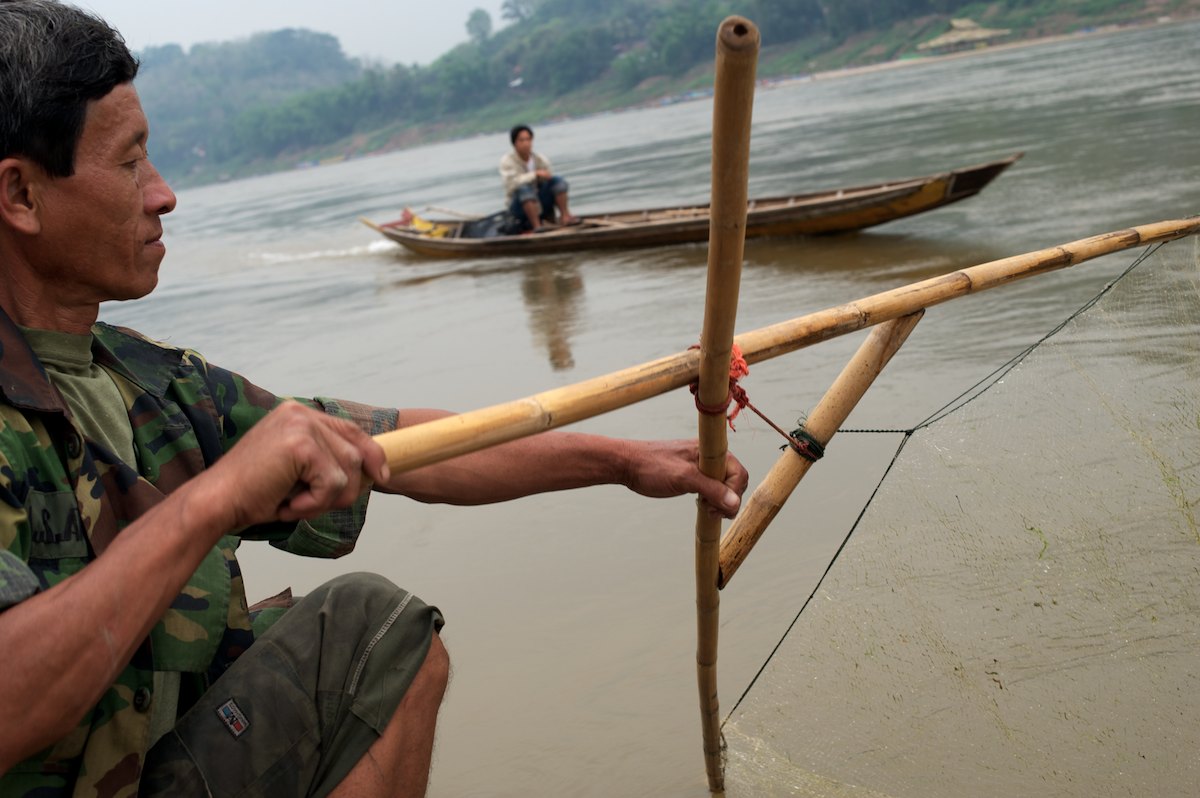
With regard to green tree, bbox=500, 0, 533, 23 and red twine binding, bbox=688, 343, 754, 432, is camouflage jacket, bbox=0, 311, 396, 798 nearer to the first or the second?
red twine binding, bbox=688, 343, 754, 432

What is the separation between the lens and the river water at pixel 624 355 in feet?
9.77

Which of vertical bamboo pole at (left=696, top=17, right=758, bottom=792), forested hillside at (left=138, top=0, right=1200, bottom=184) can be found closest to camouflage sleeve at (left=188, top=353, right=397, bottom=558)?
vertical bamboo pole at (left=696, top=17, right=758, bottom=792)

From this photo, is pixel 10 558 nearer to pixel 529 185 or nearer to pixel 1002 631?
pixel 1002 631

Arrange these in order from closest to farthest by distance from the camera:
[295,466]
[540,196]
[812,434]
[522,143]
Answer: [295,466] < [812,434] < [522,143] < [540,196]

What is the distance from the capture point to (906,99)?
100ft

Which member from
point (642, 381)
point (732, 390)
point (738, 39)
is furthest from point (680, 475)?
point (738, 39)

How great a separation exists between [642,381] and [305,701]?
2.33 feet

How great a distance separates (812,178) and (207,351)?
9287 millimetres

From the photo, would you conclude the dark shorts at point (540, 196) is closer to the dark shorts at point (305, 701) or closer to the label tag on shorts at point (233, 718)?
the dark shorts at point (305, 701)

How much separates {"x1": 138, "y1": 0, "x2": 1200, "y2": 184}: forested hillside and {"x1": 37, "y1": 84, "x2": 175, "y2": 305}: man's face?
53.1 meters

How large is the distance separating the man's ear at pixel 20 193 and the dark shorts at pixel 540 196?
1076 cm

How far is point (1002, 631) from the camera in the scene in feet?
7.47

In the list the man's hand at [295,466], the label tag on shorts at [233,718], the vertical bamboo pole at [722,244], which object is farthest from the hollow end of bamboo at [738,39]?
the label tag on shorts at [233,718]

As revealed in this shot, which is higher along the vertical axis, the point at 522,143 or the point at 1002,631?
the point at 522,143
